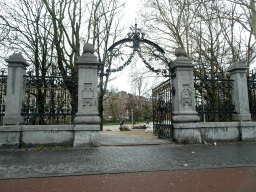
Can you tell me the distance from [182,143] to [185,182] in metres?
4.69

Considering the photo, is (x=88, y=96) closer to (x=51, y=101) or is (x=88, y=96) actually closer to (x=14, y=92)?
(x=51, y=101)

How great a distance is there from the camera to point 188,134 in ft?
27.6

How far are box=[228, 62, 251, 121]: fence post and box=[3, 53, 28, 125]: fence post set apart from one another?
9.97 m

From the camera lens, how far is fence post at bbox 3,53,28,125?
7.86 metres

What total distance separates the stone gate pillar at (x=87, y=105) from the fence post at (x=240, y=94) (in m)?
6.70

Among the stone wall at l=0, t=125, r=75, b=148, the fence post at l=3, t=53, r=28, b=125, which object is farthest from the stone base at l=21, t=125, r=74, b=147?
the fence post at l=3, t=53, r=28, b=125

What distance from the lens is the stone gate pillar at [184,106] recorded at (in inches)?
331

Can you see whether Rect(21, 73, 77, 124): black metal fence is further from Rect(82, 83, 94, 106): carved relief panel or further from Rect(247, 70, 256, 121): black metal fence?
Rect(247, 70, 256, 121): black metal fence

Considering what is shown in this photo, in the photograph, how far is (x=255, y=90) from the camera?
31.8ft

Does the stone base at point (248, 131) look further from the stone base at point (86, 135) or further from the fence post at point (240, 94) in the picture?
the stone base at point (86, 135)

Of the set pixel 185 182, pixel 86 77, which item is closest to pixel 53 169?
pixel 185 182

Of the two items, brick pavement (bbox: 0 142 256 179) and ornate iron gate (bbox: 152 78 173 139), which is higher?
ornate iron gate (bbox: 152 78 173 139)

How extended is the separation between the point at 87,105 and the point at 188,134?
183 inches

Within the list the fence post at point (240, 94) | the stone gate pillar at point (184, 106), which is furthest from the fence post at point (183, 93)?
the fence post at point (240, 94)
